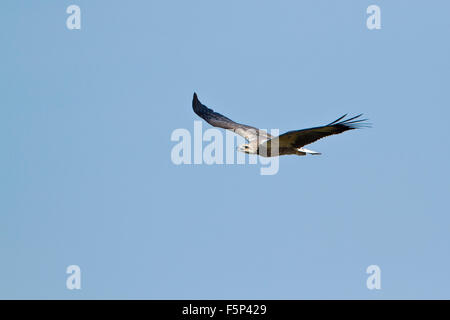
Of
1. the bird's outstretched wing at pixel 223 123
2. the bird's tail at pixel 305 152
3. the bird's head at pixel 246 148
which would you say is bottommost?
the bird's tail at pixel 305 152

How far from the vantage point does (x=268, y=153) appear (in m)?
20.2

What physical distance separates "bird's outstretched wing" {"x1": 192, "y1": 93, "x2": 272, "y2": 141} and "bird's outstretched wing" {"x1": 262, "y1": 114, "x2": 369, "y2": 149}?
205 centimetres

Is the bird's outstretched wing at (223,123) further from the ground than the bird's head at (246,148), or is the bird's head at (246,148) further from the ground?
the bird's outstretched wing at (223,123)

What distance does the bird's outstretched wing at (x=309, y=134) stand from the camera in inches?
721

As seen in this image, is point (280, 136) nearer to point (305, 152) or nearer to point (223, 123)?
point (305, 152)

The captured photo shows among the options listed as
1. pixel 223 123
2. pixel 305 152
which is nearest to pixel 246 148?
pixel 305 152

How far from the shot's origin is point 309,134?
61.9 feet

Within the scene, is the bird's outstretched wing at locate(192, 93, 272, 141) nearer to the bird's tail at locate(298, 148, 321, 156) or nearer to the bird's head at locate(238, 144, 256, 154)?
the bird's head at locate(238, 144, 256, 154)

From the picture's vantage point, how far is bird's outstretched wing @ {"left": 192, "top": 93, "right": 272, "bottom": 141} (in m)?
22.0

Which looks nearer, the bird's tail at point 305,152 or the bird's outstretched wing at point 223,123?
the bird's tail at point 305,152

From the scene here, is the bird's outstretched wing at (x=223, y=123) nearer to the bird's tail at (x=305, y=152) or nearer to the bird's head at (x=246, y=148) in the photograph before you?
the bird's head at (x=246, y=148)
